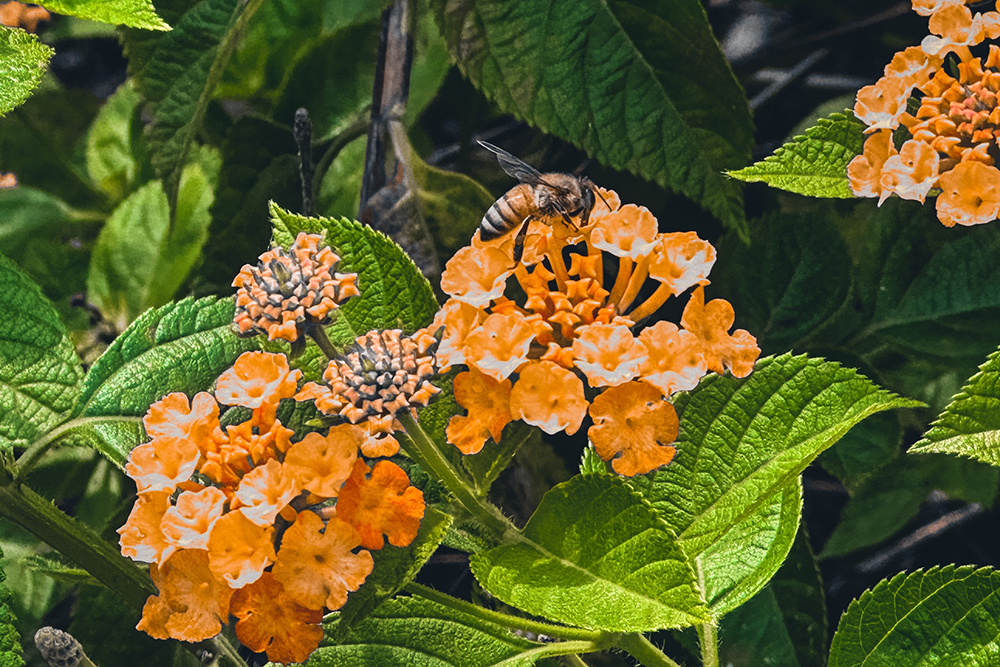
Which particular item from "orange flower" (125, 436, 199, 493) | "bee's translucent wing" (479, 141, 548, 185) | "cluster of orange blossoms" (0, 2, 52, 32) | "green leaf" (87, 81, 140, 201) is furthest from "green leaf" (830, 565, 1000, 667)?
"cluster of orange blossoms" (0, 2, 52, 32)

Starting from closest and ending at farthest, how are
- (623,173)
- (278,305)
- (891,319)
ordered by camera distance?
(278,305) → (891,319) → (623,173)

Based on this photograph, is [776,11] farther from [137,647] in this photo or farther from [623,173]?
[137,647]

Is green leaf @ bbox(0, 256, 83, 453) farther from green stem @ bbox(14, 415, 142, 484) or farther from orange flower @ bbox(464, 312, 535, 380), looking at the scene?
orange flower @ bbox(464, 312, 535, 380)

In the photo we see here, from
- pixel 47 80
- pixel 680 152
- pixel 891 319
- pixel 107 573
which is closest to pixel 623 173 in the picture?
pixel 680 152

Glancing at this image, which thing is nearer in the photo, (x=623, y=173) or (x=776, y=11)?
(x=623, y=173)

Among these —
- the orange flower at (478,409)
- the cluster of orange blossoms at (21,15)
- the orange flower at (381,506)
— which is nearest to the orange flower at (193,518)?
the orange flower at (381,506)

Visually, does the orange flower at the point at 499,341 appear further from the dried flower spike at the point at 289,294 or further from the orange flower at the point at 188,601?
the orange flower at the point at 188,601
